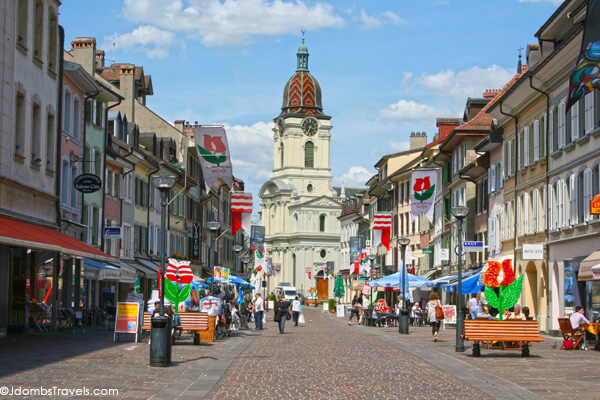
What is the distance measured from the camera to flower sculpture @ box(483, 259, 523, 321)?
25.2m

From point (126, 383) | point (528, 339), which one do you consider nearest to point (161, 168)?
point (528, 339)

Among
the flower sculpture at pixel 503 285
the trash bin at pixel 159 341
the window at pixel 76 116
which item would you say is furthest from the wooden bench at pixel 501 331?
the window at pixel 76 116

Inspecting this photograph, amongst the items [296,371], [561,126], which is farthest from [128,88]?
[296,371]

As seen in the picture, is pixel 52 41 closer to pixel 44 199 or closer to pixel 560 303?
pixel 44 199

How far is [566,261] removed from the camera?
1351 inches

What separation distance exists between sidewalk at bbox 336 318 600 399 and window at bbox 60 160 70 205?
43.3ft

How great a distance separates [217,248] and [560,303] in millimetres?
53679

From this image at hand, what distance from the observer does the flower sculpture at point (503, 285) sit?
25219 millimetres

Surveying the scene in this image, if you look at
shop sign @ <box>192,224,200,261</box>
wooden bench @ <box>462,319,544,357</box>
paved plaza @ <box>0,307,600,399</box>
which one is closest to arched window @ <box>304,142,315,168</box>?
shop sign @ <box>192,224,200,261</box>

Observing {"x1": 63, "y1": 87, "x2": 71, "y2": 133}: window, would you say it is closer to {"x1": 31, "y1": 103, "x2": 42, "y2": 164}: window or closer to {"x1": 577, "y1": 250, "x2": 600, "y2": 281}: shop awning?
{"x1": 31, "y1": 103, "x2": 42, "y2": 164}: window

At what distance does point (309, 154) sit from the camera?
170375mm

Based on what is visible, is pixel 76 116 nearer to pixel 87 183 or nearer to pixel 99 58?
pixel 87 183

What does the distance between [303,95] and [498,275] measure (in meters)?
143

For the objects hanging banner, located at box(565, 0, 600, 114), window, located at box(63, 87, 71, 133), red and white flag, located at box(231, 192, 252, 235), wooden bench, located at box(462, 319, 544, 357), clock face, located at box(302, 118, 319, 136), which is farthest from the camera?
clock face, located at box(302, 118, 319, 136)
